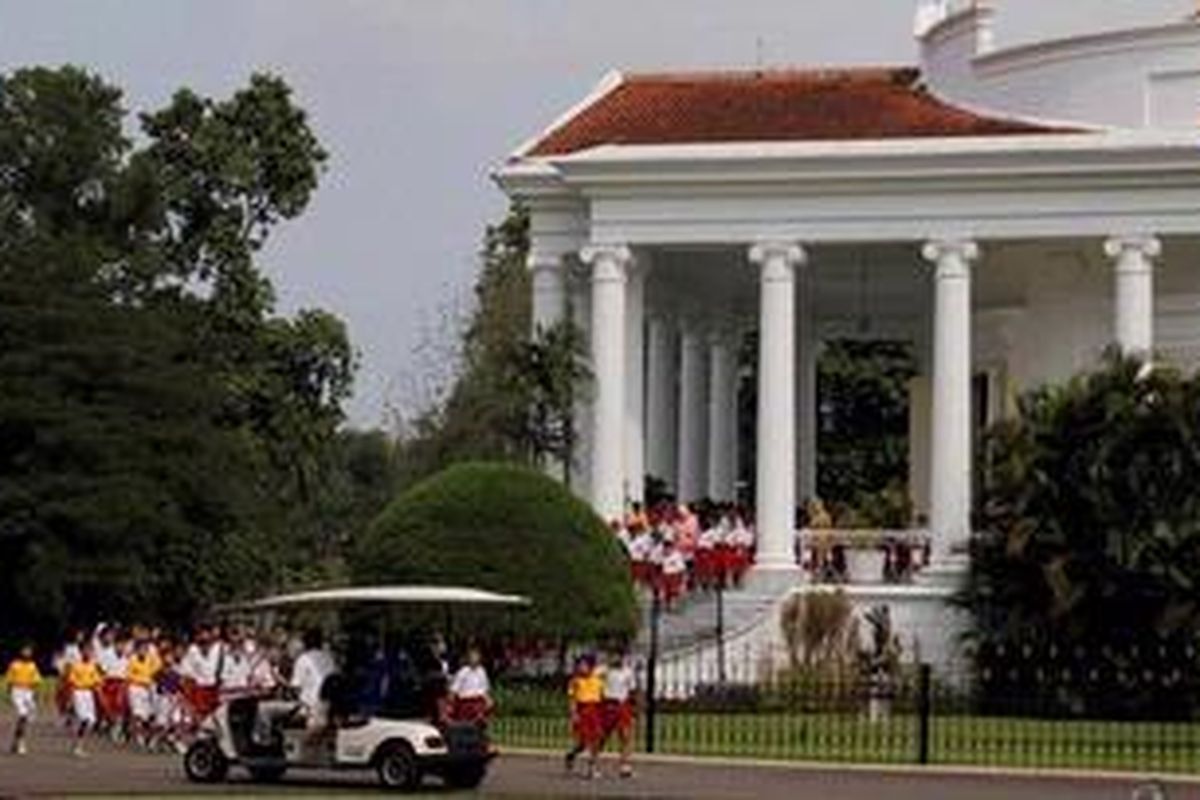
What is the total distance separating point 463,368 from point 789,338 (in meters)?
33.0

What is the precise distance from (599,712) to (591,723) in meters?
0.16

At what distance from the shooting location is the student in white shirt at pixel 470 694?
31.1m

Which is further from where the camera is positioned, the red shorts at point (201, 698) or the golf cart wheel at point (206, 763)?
the red shorts at point (201, 698)

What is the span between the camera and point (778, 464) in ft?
162

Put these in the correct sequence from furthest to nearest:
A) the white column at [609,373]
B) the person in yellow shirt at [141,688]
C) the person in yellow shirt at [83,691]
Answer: the white column at [609,373]
the person in yellow shirt at [141,688]
the person in yellow shirt at [83,691]

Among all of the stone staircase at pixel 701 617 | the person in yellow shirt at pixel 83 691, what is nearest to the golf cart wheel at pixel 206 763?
the person in yellow shirt at pixel 83 691

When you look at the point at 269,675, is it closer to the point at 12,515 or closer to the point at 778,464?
the point at 778,464

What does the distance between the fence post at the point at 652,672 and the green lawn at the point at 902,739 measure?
10.2 inches

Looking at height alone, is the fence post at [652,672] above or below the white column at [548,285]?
below

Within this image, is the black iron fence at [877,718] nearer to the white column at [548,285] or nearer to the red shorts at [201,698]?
the red shorts at [201,698]

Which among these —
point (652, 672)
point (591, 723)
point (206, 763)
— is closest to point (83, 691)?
point (206, 763)

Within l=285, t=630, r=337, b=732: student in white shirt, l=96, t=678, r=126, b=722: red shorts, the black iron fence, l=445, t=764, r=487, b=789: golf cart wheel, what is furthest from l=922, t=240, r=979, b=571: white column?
l=445, t=764, r=487, b=789: golf cart wheel

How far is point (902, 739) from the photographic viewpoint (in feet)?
119

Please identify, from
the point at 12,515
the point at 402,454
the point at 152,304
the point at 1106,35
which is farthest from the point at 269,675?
the point at 402,454
